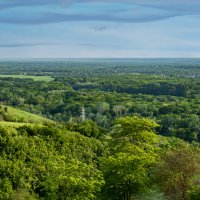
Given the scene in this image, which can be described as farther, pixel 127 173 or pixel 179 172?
pixel 127 173

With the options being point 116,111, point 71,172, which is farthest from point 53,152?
point 116,111

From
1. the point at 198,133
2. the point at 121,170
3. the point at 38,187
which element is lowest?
the point at 198,133

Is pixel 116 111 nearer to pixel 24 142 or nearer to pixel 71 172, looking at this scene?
pixel 24 142

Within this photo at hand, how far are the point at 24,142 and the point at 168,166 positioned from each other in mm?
16151

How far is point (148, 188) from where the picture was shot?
38.5 meters

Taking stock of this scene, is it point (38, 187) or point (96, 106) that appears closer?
point (38, 187)

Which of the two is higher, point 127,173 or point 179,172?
point 179,172

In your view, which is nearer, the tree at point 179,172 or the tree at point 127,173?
the tree at point 179,172

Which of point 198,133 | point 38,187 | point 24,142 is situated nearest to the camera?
point 38,187

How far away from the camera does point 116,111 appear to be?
128875 millimetres

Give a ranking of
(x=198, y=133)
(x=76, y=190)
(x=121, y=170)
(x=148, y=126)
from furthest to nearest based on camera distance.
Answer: (x=198, y=133) < (x=148, y=126) < (x=121, y=170) < (x=76, y=190)

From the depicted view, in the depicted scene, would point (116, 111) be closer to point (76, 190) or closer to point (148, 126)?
point (148, 126)

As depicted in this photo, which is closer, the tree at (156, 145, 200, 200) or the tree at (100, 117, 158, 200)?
the tree at (156, 145, 200, 200)

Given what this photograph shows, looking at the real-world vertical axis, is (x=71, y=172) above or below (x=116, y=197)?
above
